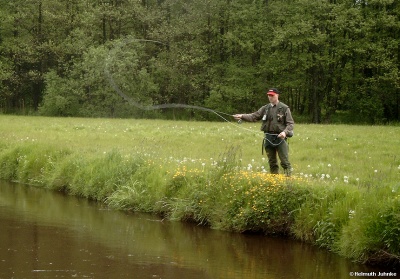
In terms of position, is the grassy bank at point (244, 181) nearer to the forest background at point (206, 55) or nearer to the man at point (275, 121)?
the man at point (275, 121)

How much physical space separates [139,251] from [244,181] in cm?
292

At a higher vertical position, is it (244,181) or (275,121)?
(275,121)

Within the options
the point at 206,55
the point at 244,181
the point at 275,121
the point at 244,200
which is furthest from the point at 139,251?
the point at 206,55

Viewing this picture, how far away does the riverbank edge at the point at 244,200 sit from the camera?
9203mm

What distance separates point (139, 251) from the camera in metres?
9.96

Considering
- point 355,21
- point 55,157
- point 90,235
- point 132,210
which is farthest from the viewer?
point 355,21

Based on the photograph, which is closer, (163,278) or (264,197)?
(163,278)

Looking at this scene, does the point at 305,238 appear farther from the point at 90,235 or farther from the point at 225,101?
the point at 225,101

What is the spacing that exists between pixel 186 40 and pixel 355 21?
14.1 metres

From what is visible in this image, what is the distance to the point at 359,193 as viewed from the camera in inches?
405

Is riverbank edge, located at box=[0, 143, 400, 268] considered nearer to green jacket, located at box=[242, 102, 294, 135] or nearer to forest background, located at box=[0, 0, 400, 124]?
green jacket, located at box=[242, 102, 294, 135]

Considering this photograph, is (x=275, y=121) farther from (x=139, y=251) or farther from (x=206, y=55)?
(x=206, y=55)

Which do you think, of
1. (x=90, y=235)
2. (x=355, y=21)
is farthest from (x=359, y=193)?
(x=355, y=21)

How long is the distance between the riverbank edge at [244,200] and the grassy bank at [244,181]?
2 cm
